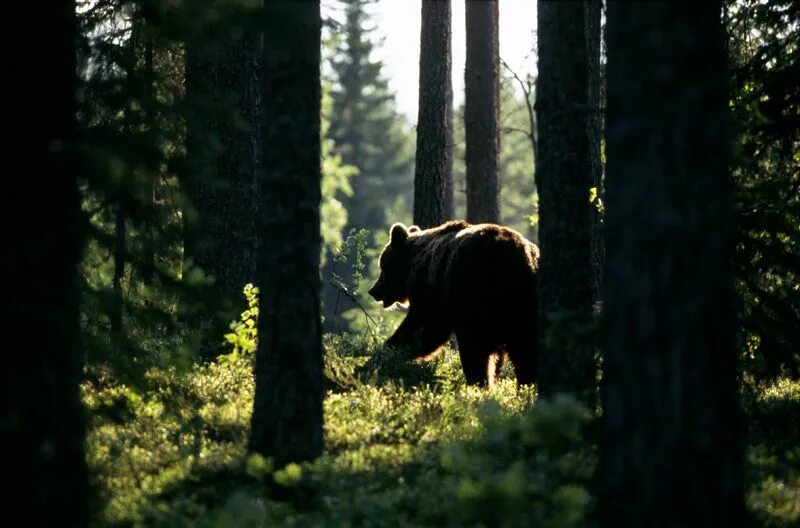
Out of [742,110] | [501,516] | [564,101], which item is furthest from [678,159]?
[742,110]

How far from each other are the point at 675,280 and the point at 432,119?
15286mm

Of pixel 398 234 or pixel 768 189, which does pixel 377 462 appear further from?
pixel 398 234

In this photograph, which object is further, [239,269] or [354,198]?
[354,198]

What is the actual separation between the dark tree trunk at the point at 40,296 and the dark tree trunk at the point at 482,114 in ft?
55.0

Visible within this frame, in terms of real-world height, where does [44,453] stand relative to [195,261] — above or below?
below

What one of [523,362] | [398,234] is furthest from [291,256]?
[398,234]

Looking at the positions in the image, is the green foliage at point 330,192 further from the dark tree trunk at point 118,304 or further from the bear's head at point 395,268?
the dark tree trunk at point 118,304

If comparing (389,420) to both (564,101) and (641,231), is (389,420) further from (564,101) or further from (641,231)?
(641,231)

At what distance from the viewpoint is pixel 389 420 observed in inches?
376

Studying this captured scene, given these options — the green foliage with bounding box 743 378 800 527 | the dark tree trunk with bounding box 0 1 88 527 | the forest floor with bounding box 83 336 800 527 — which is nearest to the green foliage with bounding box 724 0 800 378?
the green foliage with bounding box 743 378 800 527

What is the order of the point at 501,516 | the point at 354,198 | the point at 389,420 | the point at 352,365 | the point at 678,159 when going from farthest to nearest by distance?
1. the point at 354,198
2. the point at 352,365
3. the point at 389,420
4. the point at 501,516
5. the point at 678,159

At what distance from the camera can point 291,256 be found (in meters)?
7.75

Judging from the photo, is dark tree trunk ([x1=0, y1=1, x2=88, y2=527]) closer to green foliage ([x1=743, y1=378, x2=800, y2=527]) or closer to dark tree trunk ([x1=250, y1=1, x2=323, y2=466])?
dark tree trunk ([x1=250, y1=1, x2=323, y2=466])

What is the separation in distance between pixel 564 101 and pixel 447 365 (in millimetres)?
6944
